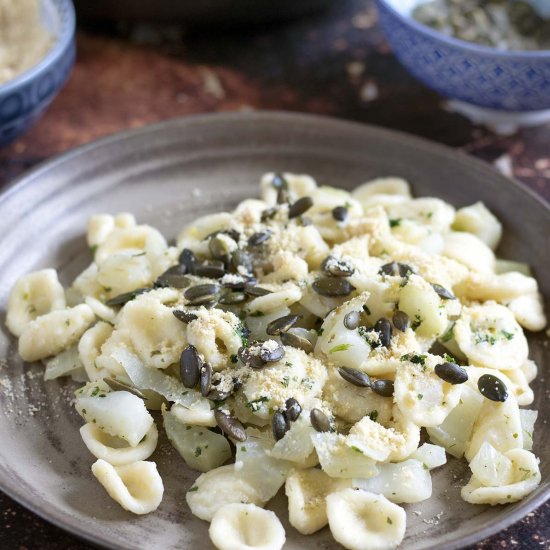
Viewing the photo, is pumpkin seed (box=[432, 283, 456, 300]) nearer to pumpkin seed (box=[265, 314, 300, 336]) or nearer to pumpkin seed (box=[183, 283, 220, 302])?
pumpkin seed (box=[265, 314, 300, 336])

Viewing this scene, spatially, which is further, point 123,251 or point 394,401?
point 123,251

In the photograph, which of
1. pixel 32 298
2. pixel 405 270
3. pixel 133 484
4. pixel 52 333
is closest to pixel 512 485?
pixel 405 270

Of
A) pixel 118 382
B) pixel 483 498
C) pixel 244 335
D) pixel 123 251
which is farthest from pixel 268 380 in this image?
pixel 123 251

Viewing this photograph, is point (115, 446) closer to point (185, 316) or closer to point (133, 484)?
point (133, 484)

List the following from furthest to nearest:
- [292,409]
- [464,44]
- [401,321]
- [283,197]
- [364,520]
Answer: [464,44] < [283,197] < [401,321] < [292,409] < [364,520]

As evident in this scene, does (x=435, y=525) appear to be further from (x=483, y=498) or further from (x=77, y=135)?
(x=77, y=135)

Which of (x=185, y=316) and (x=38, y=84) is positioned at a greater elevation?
(x=185, y=316)

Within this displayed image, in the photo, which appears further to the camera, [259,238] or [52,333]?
[259,238]

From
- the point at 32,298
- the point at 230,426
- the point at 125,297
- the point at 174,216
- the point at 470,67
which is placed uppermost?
the point at 470,67
